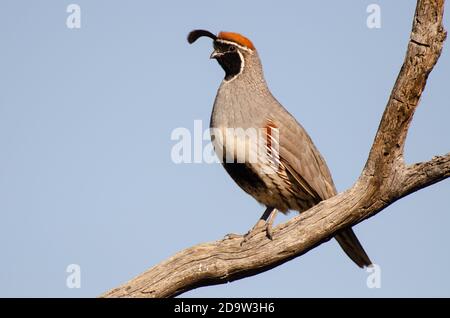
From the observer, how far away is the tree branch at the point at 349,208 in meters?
5.78

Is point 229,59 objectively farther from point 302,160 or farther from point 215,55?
point 302,160

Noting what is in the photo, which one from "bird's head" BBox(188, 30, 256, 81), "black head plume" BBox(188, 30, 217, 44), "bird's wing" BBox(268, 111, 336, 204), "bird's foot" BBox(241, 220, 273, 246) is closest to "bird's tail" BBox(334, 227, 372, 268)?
"bird's wing" BBox(268, 111, 336, 204)

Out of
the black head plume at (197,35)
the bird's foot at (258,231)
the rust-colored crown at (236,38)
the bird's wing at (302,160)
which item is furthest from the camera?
the black head plume at (197,35)

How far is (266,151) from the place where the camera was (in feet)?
23.5

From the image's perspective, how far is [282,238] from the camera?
6.41 metres

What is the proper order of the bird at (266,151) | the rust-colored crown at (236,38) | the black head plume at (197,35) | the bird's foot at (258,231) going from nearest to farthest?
the bird's foot at (258,231) → the bird at (266,151) → the rust-colored crown at (236,38) → the black head plume at (197,35)

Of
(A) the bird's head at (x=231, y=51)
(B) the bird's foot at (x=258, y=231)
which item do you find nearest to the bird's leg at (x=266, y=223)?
(B) the bird's foot at (x=258, y=231)

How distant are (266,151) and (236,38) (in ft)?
4.19

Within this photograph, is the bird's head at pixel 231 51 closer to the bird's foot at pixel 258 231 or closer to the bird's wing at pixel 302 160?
the bird's wing at pixel 302 160

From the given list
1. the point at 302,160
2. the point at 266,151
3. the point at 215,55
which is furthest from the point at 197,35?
the point at 302,160

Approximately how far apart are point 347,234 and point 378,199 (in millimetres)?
986

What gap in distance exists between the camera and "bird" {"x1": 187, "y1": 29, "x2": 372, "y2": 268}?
7.12m

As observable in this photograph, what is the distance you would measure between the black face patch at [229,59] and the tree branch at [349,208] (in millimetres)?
1936
